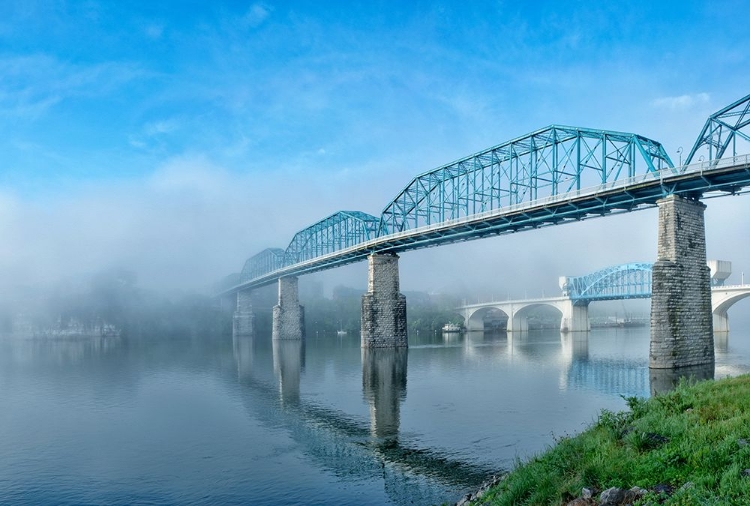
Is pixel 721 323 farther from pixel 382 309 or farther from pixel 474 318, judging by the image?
pixel 382 309

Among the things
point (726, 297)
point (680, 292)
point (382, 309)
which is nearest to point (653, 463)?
point (680, 292)

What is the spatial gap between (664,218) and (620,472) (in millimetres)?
38367

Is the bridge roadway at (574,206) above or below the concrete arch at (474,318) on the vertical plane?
above

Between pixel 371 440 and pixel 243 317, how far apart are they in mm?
139155

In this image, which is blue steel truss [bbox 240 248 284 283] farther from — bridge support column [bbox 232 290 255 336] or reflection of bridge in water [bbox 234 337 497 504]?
reflection of bridge in water [bbox 234 337 497 504]

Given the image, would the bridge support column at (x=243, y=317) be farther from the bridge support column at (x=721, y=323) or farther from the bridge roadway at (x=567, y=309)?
the bridge support column at (x=721, y=323)

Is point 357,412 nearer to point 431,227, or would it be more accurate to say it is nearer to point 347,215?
point 431,227

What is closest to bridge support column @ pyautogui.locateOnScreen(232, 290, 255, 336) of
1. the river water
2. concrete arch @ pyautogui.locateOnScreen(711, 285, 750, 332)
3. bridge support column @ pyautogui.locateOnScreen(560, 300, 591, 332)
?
bridge support column @ pyautogui.locateOnScreen(560, 300, 591, 332)

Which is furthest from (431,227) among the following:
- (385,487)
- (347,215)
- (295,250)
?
(295,250)

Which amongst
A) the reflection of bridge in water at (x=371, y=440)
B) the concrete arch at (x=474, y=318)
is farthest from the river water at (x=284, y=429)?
the concrete arch at (x=474, y=318)

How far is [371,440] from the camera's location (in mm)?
25000

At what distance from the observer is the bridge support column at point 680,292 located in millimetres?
42062

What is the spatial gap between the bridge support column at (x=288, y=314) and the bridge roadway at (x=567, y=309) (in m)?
65.5

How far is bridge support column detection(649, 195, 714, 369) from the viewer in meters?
42.1
